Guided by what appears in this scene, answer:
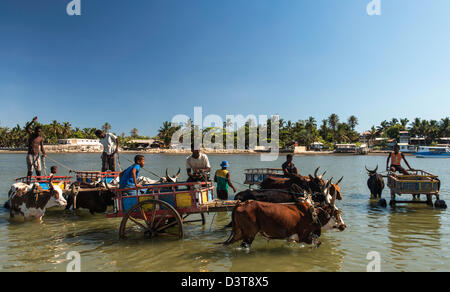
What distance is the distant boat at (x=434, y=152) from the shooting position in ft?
227

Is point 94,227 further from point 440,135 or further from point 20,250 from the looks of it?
point 440,135

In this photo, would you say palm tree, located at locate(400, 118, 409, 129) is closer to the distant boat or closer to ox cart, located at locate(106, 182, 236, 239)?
the distant boat

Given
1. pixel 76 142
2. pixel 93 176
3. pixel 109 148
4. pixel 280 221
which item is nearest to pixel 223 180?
pixel 280 221

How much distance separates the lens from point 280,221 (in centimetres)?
620

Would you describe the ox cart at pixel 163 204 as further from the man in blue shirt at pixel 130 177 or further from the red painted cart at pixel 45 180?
the red painted cart at pixel 45 180

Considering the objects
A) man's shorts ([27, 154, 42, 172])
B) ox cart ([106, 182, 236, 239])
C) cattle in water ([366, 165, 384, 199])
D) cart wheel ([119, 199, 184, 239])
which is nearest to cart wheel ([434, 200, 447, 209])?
cattle in water ([366, 165, 384, 199])

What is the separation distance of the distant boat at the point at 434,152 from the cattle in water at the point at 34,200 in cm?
8175

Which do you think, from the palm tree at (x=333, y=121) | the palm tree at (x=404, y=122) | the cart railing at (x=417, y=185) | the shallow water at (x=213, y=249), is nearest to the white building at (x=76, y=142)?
the palm tree at (x=333, y=121)

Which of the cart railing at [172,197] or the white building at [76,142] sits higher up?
the white building at [76,142]

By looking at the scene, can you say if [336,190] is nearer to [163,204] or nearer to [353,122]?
[163,204]

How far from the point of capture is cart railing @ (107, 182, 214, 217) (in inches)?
283

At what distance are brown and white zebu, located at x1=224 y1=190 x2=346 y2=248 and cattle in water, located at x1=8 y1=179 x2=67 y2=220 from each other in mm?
6454

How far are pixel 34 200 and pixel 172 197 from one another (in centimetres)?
559
